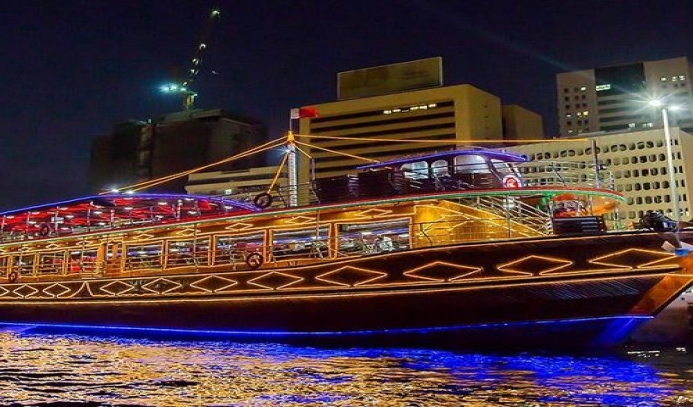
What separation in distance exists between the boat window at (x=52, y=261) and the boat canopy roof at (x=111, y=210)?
1250 mm

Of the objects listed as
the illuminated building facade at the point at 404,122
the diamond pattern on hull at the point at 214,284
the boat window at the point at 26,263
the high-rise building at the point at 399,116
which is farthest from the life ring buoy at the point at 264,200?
the high-rise building at the point at 399,116

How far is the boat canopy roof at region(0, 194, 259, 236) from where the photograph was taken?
21.0m

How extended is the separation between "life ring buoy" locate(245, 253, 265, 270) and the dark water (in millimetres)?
2366

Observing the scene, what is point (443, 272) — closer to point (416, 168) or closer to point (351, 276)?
point (351, 276)

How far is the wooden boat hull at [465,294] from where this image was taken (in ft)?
42.4

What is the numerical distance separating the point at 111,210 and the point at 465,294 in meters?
14.2

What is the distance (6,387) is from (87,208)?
1261 cm

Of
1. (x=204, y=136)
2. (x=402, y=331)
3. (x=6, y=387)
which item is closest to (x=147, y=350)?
(x=6, y=387)

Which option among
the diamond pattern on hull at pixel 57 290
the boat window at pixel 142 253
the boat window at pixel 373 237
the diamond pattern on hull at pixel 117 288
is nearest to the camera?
the boat window at pixel 373 237

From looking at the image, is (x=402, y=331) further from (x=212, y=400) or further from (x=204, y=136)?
(x=204, y=136)

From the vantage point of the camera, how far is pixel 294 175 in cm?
2155

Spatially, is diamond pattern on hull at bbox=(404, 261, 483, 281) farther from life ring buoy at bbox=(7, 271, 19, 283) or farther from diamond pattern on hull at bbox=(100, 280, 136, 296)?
life ring buoy at bbox=(7, 271, 19, 283)

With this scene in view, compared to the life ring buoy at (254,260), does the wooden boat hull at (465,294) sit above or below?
below

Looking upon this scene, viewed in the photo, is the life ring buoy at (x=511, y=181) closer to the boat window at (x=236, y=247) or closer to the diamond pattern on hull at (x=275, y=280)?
the diamond pattern on hull at (x=275, y=280)
